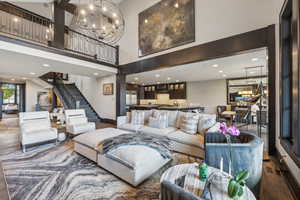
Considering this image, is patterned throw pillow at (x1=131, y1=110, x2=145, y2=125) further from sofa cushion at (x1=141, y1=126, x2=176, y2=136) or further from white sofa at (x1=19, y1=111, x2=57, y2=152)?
white sofa at (x1=19, y1=111, x2=57, y2=152)

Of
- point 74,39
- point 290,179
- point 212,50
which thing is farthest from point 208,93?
point 74,39

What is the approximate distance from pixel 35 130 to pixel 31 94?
8495 millimetres

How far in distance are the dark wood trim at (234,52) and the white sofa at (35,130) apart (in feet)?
12.2

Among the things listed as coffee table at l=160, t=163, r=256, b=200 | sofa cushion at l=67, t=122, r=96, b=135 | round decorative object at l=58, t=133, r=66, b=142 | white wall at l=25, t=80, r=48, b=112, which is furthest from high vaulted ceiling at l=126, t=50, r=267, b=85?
white wall at l=25, t=80, r=48, b=112

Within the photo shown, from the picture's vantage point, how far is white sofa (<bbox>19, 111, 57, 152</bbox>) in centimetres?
324

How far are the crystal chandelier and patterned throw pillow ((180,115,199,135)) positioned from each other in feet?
8.30

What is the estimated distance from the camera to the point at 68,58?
4805mm

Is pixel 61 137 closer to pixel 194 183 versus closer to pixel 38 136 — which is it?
pixel 38 136

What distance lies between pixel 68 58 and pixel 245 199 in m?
5.64

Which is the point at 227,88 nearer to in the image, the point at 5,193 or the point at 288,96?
the point at 288,96

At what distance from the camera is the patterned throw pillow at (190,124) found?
11.0ft

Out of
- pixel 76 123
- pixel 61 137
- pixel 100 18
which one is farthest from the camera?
pixel 76 123

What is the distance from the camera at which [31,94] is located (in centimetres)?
991

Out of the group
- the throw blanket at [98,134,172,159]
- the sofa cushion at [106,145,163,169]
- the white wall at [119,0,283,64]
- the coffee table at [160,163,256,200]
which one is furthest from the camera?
the white wall at [119,0,283,64]
